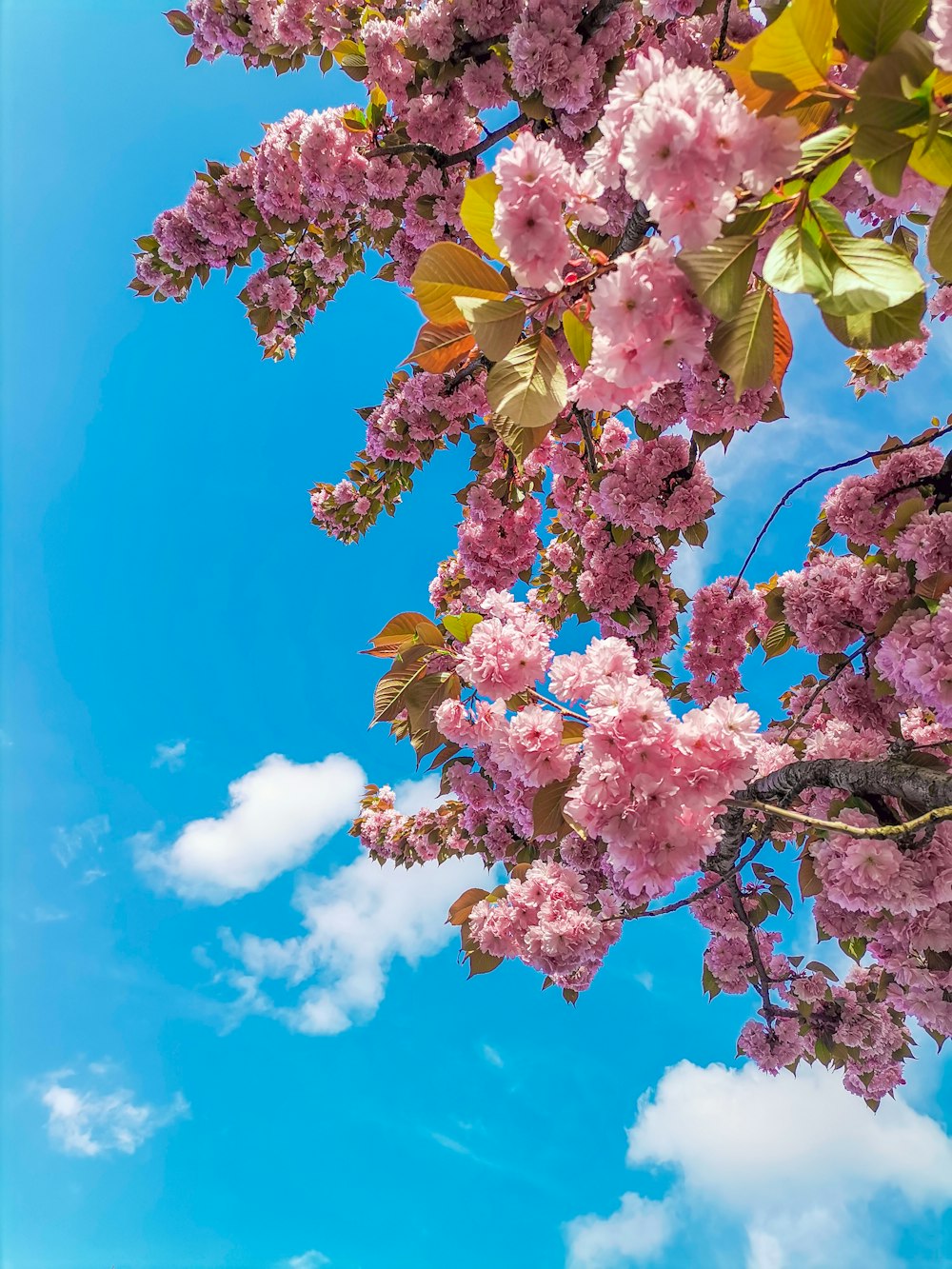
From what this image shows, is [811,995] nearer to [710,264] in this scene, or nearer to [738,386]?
[738,386]

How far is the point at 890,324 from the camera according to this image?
1173mm

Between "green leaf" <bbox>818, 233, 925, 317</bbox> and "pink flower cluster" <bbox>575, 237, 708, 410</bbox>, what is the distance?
23cm

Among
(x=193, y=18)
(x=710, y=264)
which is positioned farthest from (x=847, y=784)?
(x=193, y=18)

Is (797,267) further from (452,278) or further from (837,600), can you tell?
(837,600)

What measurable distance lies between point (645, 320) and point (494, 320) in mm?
333

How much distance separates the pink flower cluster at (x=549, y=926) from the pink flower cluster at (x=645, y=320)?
2.05m

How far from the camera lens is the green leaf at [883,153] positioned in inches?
37.2

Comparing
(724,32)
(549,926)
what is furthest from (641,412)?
(549,926)

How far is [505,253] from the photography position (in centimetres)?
123

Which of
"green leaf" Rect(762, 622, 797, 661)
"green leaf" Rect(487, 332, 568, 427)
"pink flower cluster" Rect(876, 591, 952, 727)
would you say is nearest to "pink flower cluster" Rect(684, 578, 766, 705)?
"green leaf" Rect(762, 622, 797, 661)

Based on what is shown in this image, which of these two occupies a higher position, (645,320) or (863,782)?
(645,320)

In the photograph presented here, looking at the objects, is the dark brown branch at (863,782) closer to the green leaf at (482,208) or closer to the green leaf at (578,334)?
the green leaf at (578,334)

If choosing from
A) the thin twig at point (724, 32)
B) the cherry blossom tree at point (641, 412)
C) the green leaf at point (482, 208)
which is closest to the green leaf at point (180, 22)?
the cherry blossom tree at point (641, 412)

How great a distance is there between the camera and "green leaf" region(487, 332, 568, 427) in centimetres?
136
